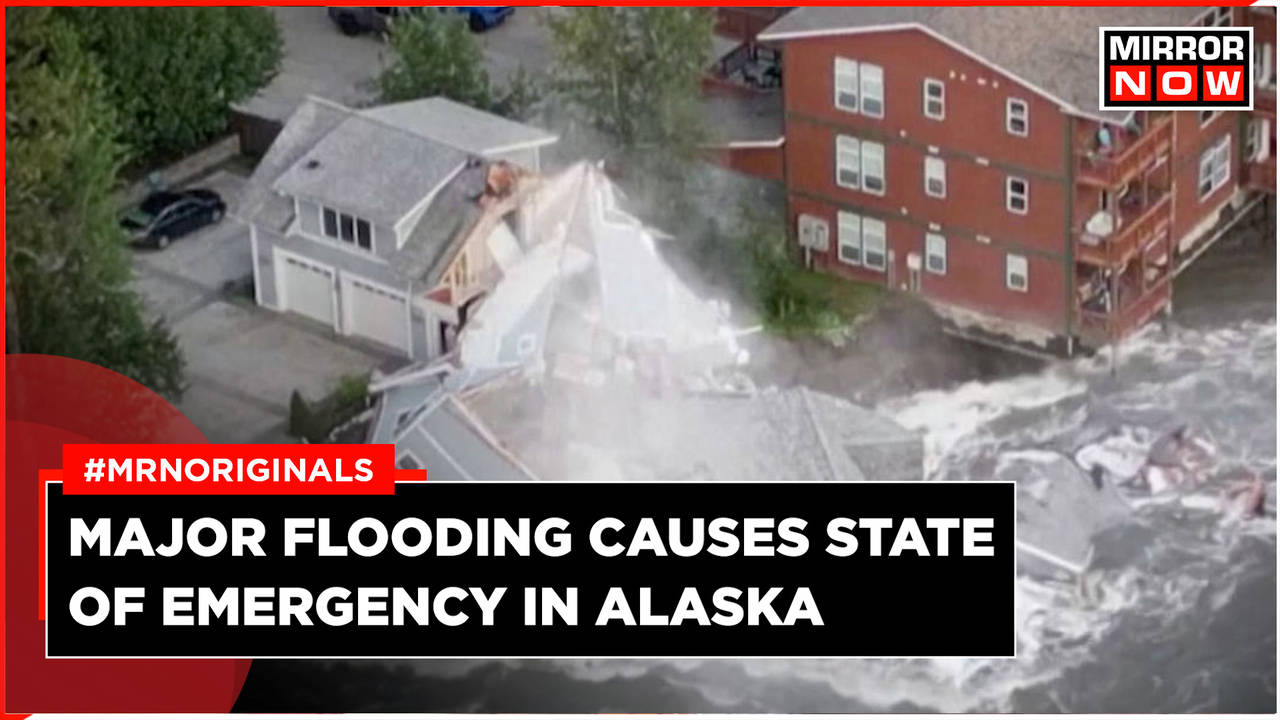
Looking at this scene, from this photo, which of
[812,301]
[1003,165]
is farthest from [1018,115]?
[812,301]

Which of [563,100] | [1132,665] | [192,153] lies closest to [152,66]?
[192,153]

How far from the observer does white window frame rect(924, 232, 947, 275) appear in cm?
1344

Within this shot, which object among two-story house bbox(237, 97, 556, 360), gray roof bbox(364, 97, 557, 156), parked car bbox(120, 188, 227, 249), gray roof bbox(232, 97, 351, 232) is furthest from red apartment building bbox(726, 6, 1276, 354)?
parked car bbox(120, 188, 227, 249)

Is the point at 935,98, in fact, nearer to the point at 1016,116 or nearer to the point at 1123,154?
the point at 1016,116

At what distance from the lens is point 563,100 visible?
13414 millimetres

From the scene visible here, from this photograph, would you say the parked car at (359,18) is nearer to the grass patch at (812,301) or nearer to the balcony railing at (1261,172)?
the grass patch at (812,301)

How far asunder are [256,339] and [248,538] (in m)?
0.59

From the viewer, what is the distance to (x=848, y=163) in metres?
13.4

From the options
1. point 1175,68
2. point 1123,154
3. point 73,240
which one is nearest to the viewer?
point 1175,68

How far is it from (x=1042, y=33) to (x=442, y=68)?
5.77ft

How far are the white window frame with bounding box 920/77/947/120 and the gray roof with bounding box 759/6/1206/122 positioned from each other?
15 cm

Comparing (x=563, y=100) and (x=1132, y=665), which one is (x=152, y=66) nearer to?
(x=563, y=100)

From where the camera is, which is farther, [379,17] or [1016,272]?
[379,17]

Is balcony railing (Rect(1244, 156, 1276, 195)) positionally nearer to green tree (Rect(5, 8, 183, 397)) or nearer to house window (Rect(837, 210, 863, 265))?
house window (Rect(837, 210, 863, 265))
